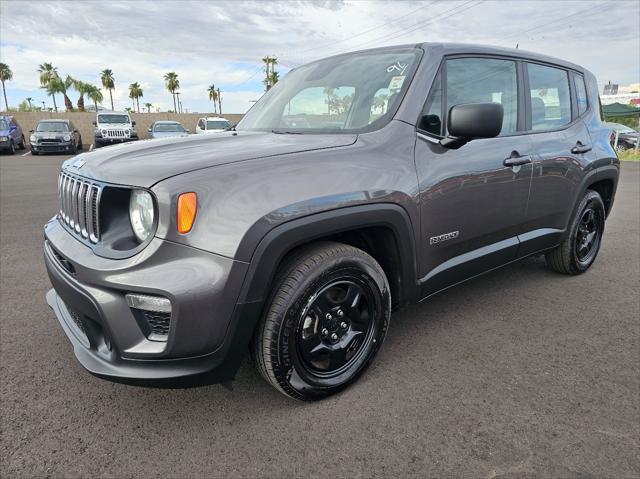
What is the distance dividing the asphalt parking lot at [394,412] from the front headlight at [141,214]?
0.95 metres

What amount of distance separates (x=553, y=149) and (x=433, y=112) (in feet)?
4.28

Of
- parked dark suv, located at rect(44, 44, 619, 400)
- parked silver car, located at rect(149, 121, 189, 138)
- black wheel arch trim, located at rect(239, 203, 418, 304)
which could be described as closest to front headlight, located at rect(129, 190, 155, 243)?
parked dark suv, located at rect(44, 44, 619, 400)

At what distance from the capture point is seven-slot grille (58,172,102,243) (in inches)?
80.6

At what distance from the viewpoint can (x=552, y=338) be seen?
3.01 meters

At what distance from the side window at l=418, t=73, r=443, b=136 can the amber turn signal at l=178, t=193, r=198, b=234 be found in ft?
4.49

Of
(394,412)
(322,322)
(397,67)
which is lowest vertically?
(394,412)

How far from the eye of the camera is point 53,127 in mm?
20328

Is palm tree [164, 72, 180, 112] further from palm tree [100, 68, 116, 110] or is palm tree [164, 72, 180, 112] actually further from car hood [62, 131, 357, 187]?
car hood [62, 131, 357, 187]

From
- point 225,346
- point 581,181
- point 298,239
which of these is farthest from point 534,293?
point 225,346

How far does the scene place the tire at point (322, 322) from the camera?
2.06 metres

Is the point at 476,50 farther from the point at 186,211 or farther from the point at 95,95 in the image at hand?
the point at 95,95

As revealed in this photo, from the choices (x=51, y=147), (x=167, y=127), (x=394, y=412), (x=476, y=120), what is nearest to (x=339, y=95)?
(x=476, y=120)

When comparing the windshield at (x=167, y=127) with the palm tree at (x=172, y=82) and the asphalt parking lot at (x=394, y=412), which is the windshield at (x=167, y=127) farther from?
the palm tree at (x=172, y=82)

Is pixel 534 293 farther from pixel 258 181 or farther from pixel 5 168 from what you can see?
pixel 5 168
